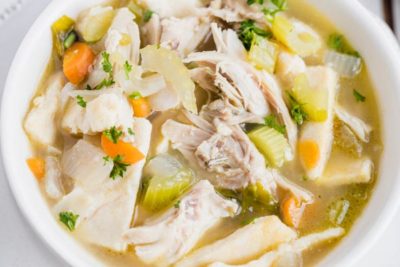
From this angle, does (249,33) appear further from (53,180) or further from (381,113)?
(53,180)

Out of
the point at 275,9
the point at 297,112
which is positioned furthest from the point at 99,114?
the point at 275,9

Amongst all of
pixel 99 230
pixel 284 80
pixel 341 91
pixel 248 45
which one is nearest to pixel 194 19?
pixel 248 45

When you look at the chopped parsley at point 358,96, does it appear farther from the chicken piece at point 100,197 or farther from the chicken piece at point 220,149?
the chicken piece at point 100,197

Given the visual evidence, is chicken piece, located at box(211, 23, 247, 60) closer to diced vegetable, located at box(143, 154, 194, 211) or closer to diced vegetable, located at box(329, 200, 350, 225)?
diced vegetable, located at box(143, 154, 194, 211)

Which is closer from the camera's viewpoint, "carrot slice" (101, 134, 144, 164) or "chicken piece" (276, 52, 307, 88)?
"carrot slice" (101, 134, 144, 164)

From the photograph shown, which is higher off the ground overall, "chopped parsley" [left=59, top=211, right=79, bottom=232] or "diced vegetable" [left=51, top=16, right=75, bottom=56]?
"diced vegetable" [left=51, top=16, right=75, bottom=56]

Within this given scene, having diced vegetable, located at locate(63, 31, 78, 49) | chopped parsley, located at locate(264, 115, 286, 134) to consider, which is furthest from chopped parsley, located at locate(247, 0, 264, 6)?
diced vegetable, located at locate(63, 31, 78, 49)

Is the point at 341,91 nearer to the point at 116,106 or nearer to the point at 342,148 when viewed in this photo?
the point at 342,148
